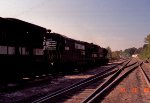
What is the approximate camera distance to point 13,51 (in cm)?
1605

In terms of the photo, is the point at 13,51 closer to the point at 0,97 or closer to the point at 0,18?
the point at 0,18

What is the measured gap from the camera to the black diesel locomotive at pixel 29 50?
50.2 ft

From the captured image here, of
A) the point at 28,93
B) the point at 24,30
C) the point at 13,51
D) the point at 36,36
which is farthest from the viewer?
the point at 36,36

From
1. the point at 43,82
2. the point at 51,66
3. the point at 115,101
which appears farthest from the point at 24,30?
the point at 115,101

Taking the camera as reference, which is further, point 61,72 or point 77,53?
point 77,53

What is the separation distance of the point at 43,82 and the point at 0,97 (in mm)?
5697

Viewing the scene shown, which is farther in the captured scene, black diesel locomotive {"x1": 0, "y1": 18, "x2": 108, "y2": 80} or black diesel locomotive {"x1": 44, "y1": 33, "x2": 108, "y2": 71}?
black diesel locomotive {"x1": 44, "y1": 33, "x2": 108, "y2": 71}

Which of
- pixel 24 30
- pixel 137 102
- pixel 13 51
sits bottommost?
pixel 137 102

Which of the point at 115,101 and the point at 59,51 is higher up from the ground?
the point at 59,51

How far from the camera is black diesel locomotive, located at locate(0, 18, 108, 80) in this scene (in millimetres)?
15305

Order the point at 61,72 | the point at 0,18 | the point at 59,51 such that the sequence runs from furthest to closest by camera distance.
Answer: the point at 61,72, the point at 59,51, the point at 0,18

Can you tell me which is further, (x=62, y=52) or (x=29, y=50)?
(x=62, y=52)

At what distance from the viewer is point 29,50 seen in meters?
18.0

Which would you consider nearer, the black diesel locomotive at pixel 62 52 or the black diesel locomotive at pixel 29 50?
the black diesel locomotive at pixel 29 50
